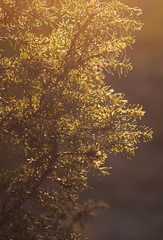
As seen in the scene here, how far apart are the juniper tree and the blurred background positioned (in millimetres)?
11572

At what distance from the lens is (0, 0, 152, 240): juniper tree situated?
508cm

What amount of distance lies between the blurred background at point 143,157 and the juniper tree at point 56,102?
11.6 m

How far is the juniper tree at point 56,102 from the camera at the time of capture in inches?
200

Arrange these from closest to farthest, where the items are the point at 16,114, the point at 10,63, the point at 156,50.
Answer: the point at 16,114 → the point at 10,63 → the point at 156,50

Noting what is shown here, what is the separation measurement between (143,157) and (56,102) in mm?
13249

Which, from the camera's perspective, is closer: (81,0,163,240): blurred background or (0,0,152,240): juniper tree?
(0,0,152,240): juniper tree

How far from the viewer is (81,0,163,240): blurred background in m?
17.1

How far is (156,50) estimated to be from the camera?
17.3 metres

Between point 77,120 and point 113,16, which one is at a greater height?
point 113,16

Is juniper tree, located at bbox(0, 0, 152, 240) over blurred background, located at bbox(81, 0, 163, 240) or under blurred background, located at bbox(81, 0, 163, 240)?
under

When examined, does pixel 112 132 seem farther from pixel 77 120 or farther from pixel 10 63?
pixel 10 63

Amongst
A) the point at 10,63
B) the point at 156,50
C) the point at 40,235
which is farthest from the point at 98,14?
the point at 156,50

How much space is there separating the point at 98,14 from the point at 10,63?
2.05 metres

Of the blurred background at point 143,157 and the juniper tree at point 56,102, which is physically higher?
the blurred background at point 143,157
